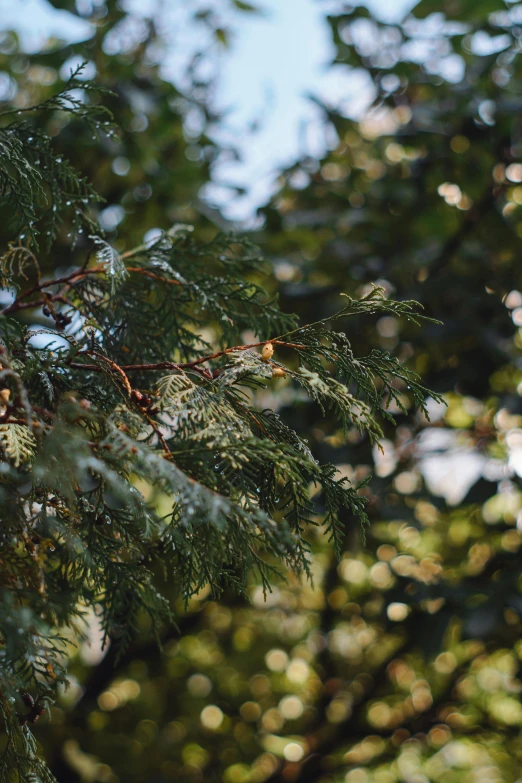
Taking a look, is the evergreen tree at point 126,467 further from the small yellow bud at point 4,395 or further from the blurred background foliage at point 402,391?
the blurred background foliage at point 402,391

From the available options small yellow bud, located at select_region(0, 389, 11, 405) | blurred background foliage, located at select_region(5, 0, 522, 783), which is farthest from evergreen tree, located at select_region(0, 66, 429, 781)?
blurred background foliage, located at select_region(5, 0, 522, 783)

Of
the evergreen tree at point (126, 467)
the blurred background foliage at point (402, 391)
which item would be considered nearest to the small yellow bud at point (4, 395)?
the evergreen tree at point (126, 467)

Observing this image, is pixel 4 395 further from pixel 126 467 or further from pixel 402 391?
pixel 402 391

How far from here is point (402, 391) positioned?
1.81 metres

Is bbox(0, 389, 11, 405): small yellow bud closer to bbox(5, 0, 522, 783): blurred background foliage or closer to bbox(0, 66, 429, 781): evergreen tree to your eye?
bbox(0, 66, 429, 781): evergreen tree

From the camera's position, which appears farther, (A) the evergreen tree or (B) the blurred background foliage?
(B) the blurred background foliage

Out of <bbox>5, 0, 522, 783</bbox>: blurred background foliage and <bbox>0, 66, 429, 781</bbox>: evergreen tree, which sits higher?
<bbox>0, 66, 429, 781</bbox>: evergreen tree

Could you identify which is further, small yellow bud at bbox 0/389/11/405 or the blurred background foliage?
the blurred background foliage

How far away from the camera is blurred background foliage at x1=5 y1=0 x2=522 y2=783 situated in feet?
5.95

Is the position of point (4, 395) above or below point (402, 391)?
above

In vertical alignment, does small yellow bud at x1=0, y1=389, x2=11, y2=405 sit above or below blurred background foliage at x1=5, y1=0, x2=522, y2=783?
above

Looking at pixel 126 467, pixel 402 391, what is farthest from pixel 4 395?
pixel 402 391

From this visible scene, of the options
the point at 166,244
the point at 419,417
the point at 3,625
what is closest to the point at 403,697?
the point at 419,417

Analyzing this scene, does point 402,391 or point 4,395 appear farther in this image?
point 402,391
